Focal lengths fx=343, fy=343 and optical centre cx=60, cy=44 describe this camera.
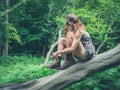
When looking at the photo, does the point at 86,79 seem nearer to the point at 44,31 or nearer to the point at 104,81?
the point at 104,81

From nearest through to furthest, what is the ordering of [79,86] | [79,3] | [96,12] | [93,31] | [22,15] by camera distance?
[79,86] < [93,31] < [96,12] < [79,3] < [22,15]

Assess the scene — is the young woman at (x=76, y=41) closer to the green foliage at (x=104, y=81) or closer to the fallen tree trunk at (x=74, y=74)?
the fallen tree trunk at (x=74, y=74)

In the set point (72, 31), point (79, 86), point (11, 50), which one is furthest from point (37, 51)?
point (72, 31)

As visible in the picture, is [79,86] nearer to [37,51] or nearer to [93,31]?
[93,31]

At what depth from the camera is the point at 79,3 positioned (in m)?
22.3

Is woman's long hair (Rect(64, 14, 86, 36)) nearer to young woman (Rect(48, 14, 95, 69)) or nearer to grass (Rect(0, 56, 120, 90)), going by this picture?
young woman (Rect(48, 14, 95, 69))

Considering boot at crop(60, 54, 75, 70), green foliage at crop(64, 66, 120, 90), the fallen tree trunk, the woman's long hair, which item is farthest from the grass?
the woman's long hair

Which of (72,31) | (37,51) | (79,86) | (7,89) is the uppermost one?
(72,31)

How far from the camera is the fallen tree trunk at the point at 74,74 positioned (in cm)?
776

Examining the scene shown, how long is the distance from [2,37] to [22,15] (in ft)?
20.0

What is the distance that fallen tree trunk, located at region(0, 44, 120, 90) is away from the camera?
7762mm

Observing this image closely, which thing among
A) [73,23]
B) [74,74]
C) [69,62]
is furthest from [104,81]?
[73,23]

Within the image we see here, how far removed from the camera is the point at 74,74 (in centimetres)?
788

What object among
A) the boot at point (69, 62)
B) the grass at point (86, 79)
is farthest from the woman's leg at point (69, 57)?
the grass at point (86, 79)
